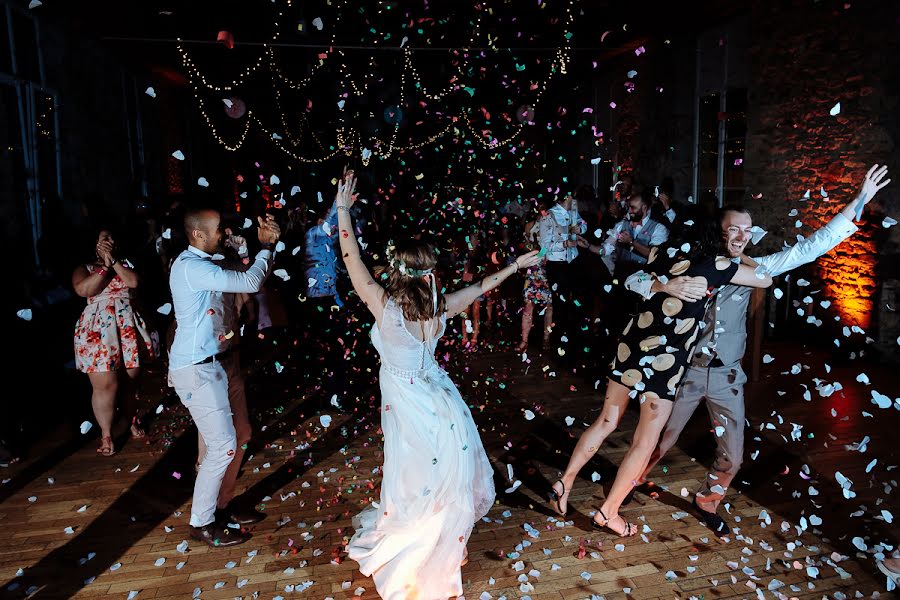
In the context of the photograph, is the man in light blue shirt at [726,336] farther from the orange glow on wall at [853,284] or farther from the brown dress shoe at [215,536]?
the orange glow on wall at [853,284]

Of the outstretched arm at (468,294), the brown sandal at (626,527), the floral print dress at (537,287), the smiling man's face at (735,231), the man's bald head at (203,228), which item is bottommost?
the brown sandal at (626,527)

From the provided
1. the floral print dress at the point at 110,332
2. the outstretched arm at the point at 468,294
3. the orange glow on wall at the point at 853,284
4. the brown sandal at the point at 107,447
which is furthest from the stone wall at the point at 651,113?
the brown sandal at the point at 107,447

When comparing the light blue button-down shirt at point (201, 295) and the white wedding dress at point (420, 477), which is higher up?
the light blue button-down shirt at point (201, 295)

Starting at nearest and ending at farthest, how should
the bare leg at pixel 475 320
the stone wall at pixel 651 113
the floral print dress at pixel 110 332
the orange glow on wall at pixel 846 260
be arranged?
the floral print dress at pixel 110 332
the orange glow on wall at pixel 846 260
the bare leg at pixel 475 320
the stone wall at pixel 651 113

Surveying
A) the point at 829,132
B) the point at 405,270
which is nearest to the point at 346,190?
the point at 405,270

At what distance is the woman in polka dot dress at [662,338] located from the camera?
9.02 ft

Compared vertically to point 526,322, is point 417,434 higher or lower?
higher

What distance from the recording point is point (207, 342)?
2920 mm

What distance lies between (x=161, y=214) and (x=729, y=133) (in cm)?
792

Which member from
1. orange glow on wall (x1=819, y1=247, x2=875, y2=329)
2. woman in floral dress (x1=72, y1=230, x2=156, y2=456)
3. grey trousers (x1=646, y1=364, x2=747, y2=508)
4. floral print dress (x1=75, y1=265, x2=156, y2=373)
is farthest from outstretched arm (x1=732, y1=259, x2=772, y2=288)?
orange glow on wall (x1=819, y1=247, x2=875, y2=329)

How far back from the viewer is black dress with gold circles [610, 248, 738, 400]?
2740 mm

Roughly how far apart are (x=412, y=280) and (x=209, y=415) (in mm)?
1285

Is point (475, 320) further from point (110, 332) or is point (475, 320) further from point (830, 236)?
point (830, 236)

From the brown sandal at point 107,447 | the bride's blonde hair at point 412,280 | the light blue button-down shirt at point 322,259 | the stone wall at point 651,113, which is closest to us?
the bride's blonde hair at point 412,280
